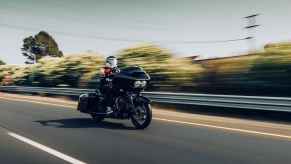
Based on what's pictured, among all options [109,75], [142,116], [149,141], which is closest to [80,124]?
[109,75]

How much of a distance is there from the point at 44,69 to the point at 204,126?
63.8 feet

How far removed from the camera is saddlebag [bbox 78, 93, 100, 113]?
37.7 feet

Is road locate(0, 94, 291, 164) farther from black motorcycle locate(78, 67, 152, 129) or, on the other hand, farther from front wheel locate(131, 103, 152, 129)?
black motorcycle locate(78, 67, 152, 129)

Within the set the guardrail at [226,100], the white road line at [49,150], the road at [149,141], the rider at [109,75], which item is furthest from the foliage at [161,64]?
the white road line at [49,150]

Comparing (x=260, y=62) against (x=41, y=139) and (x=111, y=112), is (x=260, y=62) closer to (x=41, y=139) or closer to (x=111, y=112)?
(x=111, y=112)

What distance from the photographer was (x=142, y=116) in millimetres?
10180

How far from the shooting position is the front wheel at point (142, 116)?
32.7 ft

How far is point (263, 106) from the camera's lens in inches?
461

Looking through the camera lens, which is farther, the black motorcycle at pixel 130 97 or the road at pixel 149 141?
the black motorcycle at pixel 130 97

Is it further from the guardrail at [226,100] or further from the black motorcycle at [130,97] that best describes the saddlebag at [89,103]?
the guardrail at [226,100]

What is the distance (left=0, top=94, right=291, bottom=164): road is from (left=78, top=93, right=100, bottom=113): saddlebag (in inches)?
14.2

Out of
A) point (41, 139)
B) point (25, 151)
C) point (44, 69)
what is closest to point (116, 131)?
point (41, 139)

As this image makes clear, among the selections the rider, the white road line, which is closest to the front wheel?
the rider

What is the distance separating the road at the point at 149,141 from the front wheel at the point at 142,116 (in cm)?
20
